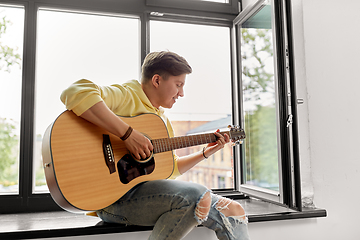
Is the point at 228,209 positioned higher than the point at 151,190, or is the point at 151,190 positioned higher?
the point at 151,190

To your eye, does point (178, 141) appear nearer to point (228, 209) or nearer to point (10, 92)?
point (228, 209)

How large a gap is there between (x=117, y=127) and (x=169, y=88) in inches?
14.1

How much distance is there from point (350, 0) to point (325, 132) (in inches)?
34.5

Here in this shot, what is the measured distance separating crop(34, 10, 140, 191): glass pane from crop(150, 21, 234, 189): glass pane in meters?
0.20

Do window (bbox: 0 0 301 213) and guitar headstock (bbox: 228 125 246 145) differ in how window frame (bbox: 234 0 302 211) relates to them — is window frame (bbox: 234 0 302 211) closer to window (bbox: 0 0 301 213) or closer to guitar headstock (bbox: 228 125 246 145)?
window (bbox: 0 0 301 213)

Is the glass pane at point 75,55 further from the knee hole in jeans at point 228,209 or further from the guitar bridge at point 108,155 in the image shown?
the knee hole in jeans at point 228,209

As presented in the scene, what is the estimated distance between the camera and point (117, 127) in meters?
1.17

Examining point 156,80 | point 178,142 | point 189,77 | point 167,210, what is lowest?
point 167,210

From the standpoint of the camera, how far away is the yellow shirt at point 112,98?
1.13 meters

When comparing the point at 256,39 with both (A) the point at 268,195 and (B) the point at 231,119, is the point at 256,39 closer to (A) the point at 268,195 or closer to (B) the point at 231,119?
(B) the point at 231,119

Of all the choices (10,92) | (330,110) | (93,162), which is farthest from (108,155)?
(330,110)

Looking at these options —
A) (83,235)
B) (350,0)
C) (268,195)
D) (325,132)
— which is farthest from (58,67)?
(350,0)

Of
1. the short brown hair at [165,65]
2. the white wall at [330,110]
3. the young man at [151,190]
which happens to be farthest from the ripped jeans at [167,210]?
the white wall at [330,110]

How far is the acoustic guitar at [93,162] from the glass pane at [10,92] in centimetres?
72
